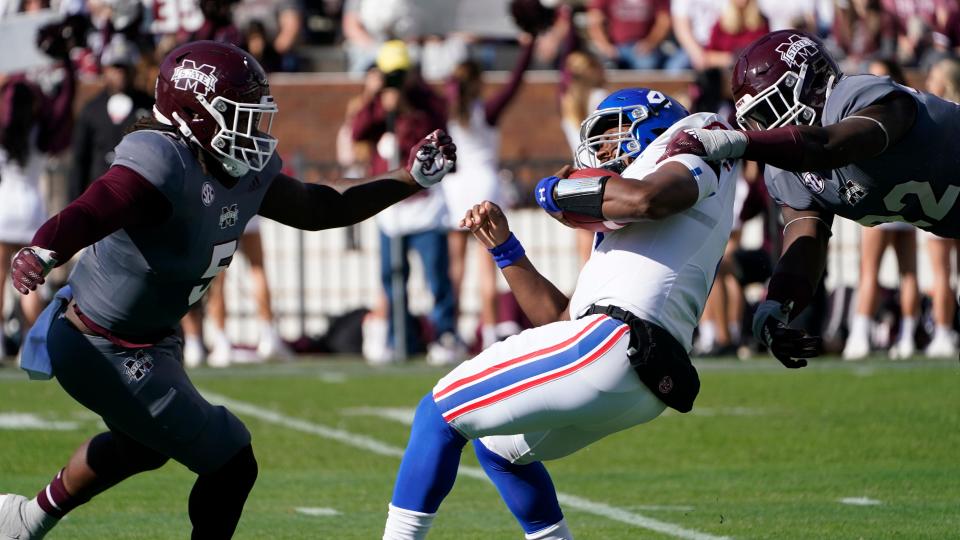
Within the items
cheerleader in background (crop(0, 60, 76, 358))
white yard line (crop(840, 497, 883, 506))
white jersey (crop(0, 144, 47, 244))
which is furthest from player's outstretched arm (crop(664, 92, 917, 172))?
white jersey (crop(0, 144, 47, 244))

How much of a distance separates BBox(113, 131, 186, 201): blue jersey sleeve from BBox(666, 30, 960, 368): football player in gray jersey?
1.66 metres

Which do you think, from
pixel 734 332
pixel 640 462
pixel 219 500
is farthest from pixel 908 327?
pixel 219 500

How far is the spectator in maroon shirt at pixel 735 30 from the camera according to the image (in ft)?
45.9

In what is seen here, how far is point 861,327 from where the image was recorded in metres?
12.1

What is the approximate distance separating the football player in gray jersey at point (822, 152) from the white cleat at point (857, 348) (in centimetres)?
591

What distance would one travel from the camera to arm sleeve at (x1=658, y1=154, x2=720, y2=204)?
471cm

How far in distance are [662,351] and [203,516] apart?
160 cm

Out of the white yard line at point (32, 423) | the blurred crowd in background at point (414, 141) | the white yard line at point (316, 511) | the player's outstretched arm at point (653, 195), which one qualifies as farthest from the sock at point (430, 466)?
the blurred crowd in background at point (414, 141)

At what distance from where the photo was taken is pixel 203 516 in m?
5.30

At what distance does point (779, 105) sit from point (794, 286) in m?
0.75

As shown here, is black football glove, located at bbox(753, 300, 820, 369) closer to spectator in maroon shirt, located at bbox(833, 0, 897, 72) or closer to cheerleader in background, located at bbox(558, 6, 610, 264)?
cheerleader in background, located at bbox(558, 6, 610, 264)

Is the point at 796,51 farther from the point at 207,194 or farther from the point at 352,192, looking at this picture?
the point at 207,194

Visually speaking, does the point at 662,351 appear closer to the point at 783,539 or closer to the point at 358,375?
the point at 783,539

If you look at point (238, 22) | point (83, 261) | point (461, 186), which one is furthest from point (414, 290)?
point (83, 261)
